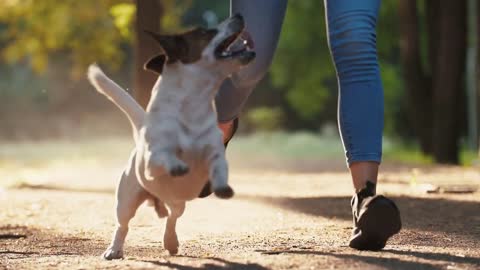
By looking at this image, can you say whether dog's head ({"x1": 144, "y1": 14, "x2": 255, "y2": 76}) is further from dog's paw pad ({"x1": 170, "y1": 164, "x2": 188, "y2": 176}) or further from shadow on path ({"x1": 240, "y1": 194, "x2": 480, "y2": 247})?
shadow on path ({"x1": 240, "y1": 194, "x2": 480, "y2": 247})

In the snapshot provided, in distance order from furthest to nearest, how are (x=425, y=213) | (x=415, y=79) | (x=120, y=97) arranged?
(x=415, y=79)
(x=425, y=213)
(x=120, y=97)

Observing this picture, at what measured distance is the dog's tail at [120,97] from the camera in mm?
4555

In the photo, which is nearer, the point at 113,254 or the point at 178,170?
the point at 178,170

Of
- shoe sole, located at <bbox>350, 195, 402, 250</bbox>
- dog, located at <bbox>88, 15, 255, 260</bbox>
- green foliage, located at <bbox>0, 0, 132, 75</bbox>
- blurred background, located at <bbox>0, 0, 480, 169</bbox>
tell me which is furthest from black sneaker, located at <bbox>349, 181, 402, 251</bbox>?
green foliage, located at <bbox>0, 0, 132, 75</bbox>

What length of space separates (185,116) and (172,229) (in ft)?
2.50

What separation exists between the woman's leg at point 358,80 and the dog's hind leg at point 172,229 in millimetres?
859

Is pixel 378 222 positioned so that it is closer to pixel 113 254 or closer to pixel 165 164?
pixel 165 164

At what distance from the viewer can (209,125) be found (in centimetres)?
428

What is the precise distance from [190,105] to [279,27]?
3.68 ft

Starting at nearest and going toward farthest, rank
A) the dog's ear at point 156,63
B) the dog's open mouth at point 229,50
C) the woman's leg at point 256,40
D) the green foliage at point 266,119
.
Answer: the dog's open mouth at point 229,50
the dog's ear at point 156,63
the woman's leg at point 256,40
the green foliage at point 266,119

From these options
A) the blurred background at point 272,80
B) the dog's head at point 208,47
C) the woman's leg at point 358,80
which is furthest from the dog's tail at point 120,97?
the blurred background at point 272,80

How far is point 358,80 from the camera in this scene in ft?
16.3

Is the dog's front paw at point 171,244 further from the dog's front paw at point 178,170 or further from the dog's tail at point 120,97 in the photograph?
the dog's front paw at point 178,170

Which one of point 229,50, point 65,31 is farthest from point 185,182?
point 65,31
